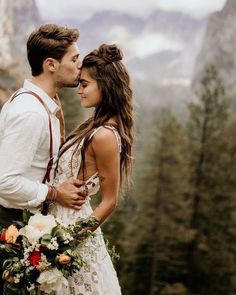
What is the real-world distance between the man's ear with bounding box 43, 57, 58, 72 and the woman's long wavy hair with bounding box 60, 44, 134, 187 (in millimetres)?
181

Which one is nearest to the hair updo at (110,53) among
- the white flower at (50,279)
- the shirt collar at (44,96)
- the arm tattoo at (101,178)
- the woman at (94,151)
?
the woman at (94,151)

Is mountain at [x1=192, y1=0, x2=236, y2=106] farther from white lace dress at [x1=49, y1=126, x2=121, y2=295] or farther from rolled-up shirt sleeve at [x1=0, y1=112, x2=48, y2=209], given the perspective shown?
rolled-up shirt sleeve at [x1=0, y1=112, x2=48, y2=209]

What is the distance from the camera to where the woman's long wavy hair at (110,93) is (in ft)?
11.9

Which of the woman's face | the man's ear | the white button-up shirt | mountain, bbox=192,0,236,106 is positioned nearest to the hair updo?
the woman's face

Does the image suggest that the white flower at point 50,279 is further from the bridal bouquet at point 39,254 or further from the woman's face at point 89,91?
the woman's face at point 89,91

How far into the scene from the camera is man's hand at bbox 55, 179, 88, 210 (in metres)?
3.54

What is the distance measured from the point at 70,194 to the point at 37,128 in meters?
0.47

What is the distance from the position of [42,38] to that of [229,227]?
2440 centimetres

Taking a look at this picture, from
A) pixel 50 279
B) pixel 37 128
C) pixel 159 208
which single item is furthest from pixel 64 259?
pixel 159 208

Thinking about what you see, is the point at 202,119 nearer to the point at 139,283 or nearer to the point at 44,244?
the point at 139,283

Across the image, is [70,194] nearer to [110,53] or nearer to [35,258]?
[35,258]

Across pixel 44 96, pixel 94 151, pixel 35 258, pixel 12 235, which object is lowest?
pixel 35 258

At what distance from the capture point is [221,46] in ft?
597

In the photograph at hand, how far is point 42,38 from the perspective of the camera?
3.57m
